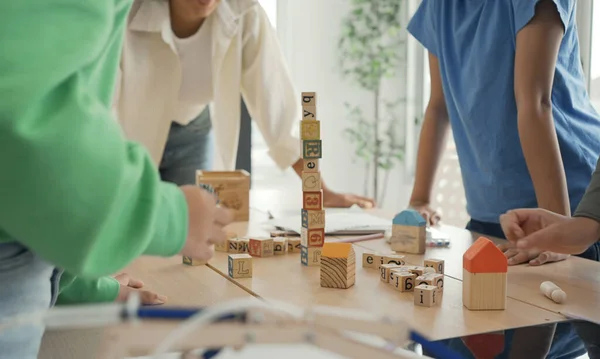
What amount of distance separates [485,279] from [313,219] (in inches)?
15.5

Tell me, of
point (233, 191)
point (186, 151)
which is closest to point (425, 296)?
point (233, 191)

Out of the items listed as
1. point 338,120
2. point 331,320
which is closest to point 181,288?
point 331,320

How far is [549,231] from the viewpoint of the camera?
1.19m

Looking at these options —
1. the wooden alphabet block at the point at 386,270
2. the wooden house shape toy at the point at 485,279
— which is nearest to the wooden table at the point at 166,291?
the wooden alphabet block at the point at 386,270

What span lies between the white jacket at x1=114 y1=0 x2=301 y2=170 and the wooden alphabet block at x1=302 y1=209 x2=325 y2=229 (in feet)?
2.58

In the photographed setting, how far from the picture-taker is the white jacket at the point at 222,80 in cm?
186

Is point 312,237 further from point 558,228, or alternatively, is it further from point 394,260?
point 558,228

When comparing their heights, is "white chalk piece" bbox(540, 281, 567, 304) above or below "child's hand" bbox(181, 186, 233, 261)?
below

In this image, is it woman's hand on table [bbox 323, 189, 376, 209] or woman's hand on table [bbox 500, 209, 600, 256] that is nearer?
woman's hand on table [bbox 500, 209, 600, 256]

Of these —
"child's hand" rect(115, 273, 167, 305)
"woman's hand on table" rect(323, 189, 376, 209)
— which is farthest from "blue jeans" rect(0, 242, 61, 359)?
"woman's hand on table" rect(323, 189, 376, 209)

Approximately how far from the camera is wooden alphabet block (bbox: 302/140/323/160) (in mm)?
1287

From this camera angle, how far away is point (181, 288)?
45.4 inches

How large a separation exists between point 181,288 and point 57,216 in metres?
0.64

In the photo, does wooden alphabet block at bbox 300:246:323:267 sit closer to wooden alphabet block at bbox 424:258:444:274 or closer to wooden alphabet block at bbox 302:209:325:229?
wooden alphabet block at bbox 302:209:325:229
